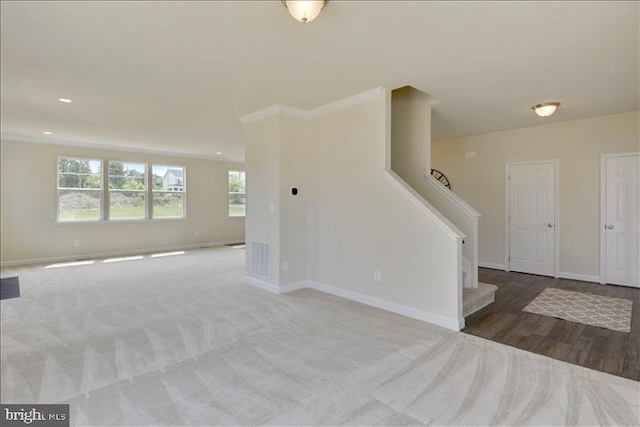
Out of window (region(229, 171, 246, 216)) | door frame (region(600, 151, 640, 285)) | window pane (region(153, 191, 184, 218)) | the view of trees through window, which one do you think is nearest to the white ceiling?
door frame (region(600, 151, 640, 285))

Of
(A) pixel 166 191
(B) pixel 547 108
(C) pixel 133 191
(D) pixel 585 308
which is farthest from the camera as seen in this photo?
(A) pixel 166 191

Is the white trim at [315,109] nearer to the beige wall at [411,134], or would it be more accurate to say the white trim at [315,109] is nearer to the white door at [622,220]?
the beige wall at [411,134]

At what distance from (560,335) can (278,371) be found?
2.81 meters

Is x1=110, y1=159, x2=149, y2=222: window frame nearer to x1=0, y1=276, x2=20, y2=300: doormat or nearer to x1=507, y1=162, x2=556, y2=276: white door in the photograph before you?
x1=0, y1=276, x2=20, y2=300: doormat

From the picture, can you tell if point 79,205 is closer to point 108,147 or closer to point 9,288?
point 108,147

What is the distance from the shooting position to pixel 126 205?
804 centimetres

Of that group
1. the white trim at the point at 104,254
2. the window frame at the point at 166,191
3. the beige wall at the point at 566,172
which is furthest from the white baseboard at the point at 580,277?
the window frame at the point at 166,191

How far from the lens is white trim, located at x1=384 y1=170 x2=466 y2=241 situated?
11.0ft

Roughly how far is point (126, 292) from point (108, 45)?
337 centimetres

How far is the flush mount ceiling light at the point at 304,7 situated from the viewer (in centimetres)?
203

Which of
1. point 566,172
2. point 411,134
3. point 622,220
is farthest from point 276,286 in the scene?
point 622,220

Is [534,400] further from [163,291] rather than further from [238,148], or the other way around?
[238,148]

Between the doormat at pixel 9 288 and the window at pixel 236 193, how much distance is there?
5.45m

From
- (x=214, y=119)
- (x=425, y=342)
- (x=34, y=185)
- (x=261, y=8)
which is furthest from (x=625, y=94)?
(x=34, y=185)
